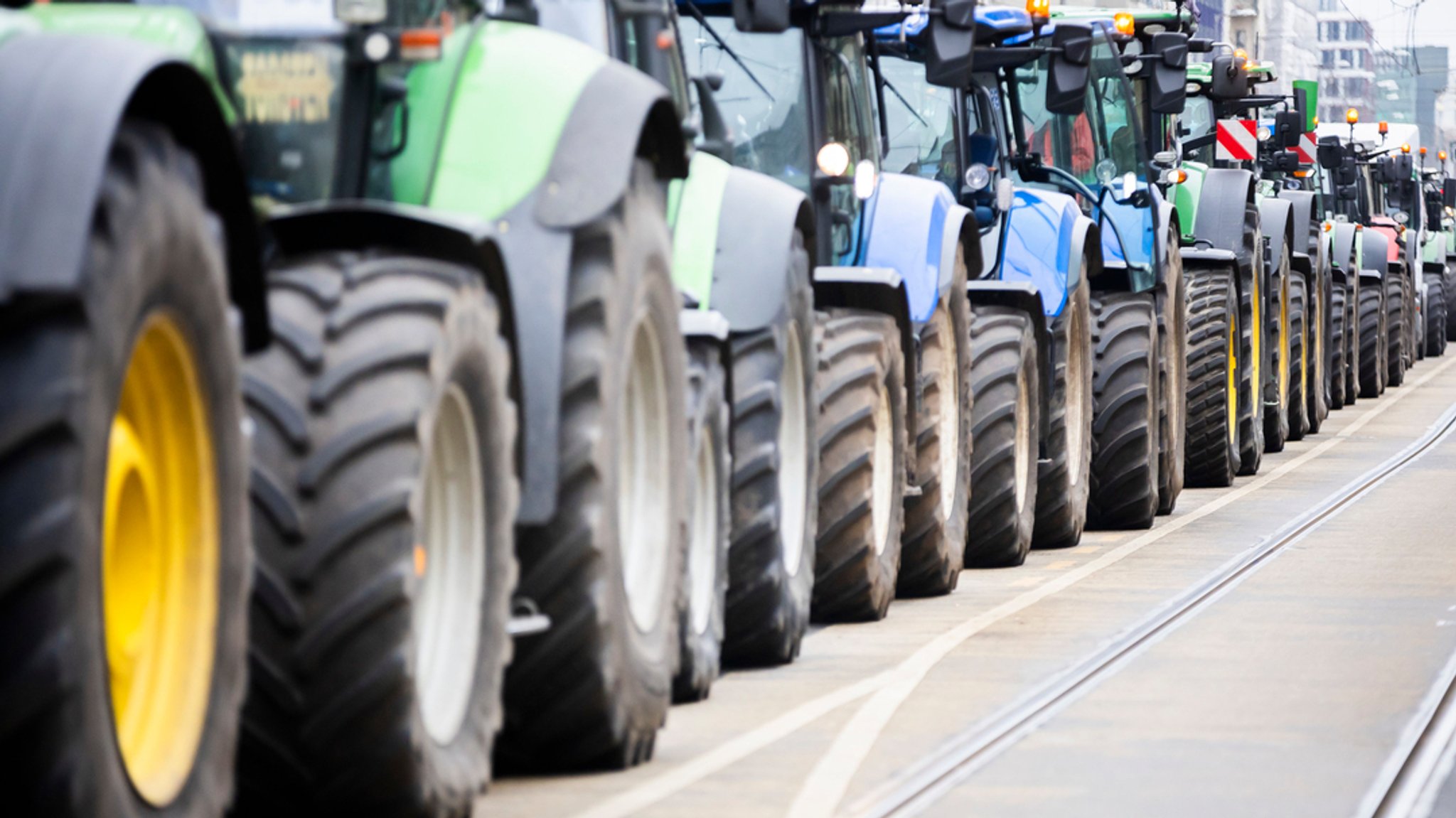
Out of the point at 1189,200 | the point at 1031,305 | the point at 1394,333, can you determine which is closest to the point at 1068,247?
the point at 1031,305

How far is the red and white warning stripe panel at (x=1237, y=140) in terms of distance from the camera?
21.1 m

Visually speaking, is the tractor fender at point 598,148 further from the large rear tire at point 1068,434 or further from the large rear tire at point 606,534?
the large rear tire at point 1068,434

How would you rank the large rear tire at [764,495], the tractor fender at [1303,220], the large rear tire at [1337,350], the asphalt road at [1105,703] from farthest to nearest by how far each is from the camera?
the large rear tire at [1337,350], the tractor fender at [1303,220], the large rear tire at [764,495], the asphalt road at [1105,703]

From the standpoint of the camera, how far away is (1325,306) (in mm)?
23297

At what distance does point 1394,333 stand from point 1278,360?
10.1 m

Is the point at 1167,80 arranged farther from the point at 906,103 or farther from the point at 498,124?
the point at 498,124

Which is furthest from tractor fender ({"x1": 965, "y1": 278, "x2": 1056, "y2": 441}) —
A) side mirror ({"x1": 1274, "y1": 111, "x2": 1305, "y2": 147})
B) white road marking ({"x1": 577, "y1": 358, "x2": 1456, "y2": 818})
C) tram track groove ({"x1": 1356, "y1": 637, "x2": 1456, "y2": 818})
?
side mirror ({"x1": 1274, "y1": 111, "x2": 1305, "y2": 147})

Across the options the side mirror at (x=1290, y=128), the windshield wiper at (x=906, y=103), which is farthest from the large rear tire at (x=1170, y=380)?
the side mirror at (x=1290, y=128)

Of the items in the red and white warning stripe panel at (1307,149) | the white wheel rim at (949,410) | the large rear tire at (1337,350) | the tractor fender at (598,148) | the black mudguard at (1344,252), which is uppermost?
the tractor fender at (598,148)

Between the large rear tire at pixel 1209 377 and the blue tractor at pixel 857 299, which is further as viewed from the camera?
the large rear tire at pixel 1209 377

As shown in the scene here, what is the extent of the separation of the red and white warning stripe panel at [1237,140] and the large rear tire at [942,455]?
10.2m

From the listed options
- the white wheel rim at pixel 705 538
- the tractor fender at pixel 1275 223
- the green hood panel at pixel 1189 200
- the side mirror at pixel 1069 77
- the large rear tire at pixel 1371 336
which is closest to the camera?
the white wheel rim at pixel 705 538

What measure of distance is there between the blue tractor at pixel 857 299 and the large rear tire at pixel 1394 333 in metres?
18.9

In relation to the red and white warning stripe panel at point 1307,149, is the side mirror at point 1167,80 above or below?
above
